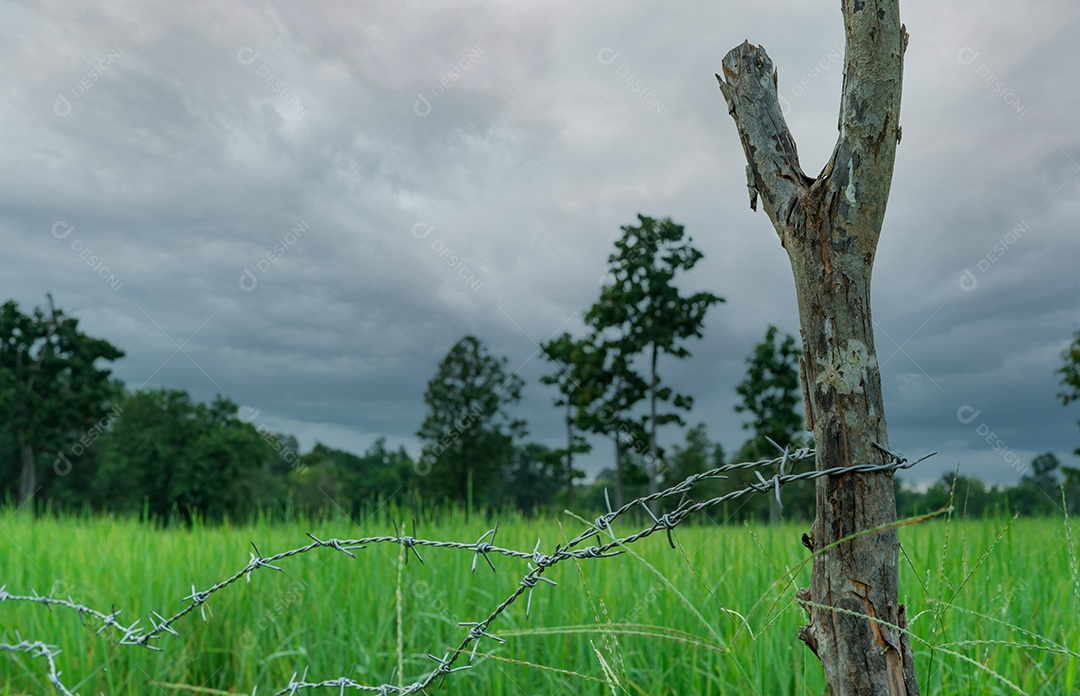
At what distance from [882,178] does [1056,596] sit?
339 cm

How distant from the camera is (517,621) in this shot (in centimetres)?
398

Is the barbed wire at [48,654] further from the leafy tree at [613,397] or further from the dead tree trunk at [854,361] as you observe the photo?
the leafy tree at [613,397]

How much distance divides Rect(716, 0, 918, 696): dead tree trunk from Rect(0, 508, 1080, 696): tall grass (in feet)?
4.13

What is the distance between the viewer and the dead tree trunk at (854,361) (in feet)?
4.69

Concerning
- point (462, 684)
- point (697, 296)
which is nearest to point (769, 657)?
point (462, 684)

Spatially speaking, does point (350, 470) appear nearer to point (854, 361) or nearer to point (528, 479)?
point (528, 479)

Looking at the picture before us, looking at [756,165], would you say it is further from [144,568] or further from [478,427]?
[478,427]

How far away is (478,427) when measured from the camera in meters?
33.8

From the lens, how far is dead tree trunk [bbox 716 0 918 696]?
143cm

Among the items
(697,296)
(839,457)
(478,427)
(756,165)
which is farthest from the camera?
(478,427)

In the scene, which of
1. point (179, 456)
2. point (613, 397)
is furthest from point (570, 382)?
point (179, 456)

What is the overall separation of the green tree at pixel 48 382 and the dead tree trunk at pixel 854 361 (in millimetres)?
41848

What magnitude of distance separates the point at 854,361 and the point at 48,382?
1710 inches

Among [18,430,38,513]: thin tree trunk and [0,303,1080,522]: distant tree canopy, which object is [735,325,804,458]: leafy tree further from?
[18,430,38,513]: thin tree trunk
